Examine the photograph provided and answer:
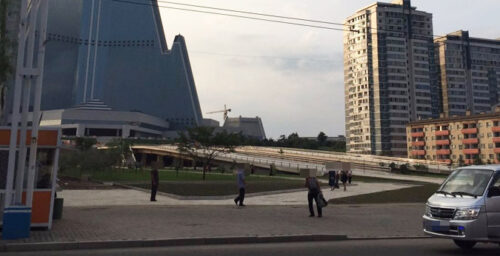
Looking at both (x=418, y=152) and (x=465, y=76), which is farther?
(x=465, y=76)

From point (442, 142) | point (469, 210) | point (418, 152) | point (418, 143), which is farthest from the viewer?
point (418, 152)

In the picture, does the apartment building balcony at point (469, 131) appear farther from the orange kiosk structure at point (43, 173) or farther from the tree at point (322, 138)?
the orange kiosk structure at point (43, 173)

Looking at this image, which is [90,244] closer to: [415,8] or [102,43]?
[415,8]

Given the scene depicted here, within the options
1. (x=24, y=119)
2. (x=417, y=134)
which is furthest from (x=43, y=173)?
(x=417, y=134)

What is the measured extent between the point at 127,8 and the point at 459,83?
11095cm

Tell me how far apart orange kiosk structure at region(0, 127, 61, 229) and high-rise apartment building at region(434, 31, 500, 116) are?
12780cm

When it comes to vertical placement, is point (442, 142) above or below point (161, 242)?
above

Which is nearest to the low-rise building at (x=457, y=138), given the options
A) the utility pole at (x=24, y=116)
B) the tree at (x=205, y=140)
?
the tree at (x=205, y=140)

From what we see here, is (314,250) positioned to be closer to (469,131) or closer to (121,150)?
(121,150)

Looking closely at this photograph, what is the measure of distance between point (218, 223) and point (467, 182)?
690 centimetres

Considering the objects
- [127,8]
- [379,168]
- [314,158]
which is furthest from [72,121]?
[379,168]

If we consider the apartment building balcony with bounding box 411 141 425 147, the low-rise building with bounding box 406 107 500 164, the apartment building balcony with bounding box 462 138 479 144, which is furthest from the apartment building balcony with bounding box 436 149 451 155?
the apartment building balcony with bounding box 462 138 479 144

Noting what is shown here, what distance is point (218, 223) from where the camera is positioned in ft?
41.7

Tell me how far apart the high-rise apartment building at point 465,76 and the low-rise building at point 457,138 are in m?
26.7
